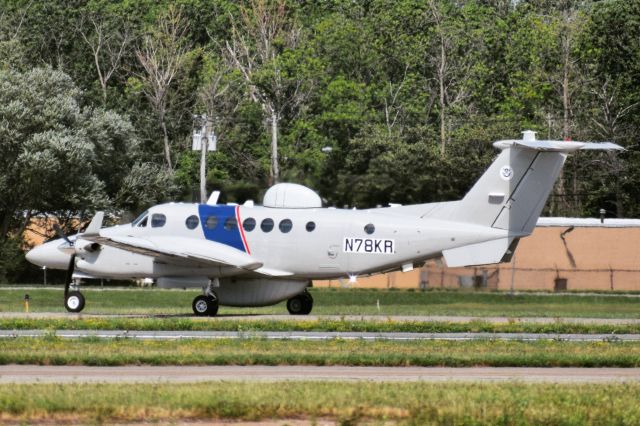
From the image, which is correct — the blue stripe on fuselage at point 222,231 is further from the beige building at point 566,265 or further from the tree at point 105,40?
the tree at point 105,40

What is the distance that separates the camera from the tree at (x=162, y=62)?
90.0 meters

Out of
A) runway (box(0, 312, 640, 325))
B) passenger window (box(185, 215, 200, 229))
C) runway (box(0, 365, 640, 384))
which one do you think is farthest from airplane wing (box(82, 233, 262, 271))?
runway (box(0, 365, 640, 384))

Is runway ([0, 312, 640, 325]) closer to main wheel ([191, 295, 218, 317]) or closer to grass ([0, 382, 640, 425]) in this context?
main wheel ([191, 295, 218, 317])

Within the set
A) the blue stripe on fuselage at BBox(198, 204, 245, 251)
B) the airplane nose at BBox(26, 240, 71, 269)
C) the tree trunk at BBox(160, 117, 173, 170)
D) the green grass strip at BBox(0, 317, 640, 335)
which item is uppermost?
the tree trunk at BBox(160, 117, 173, 170)

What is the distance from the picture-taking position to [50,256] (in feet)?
141

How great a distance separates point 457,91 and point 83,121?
1137 inches

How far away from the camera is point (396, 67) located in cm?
9619

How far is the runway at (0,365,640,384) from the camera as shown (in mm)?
23609

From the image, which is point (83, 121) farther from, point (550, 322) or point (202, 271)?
point (550, 322)

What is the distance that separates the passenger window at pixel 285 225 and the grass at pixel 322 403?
764 inches

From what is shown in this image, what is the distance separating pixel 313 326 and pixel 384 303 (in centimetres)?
1985

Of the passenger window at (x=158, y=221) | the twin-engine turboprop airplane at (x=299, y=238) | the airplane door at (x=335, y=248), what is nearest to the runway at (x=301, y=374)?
the twin-engine turboprop airplane at (x=299, y=238)

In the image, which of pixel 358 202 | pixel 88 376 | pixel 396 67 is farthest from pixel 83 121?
pixel 88 376

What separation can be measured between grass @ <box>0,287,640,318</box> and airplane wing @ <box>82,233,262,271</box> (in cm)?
320
